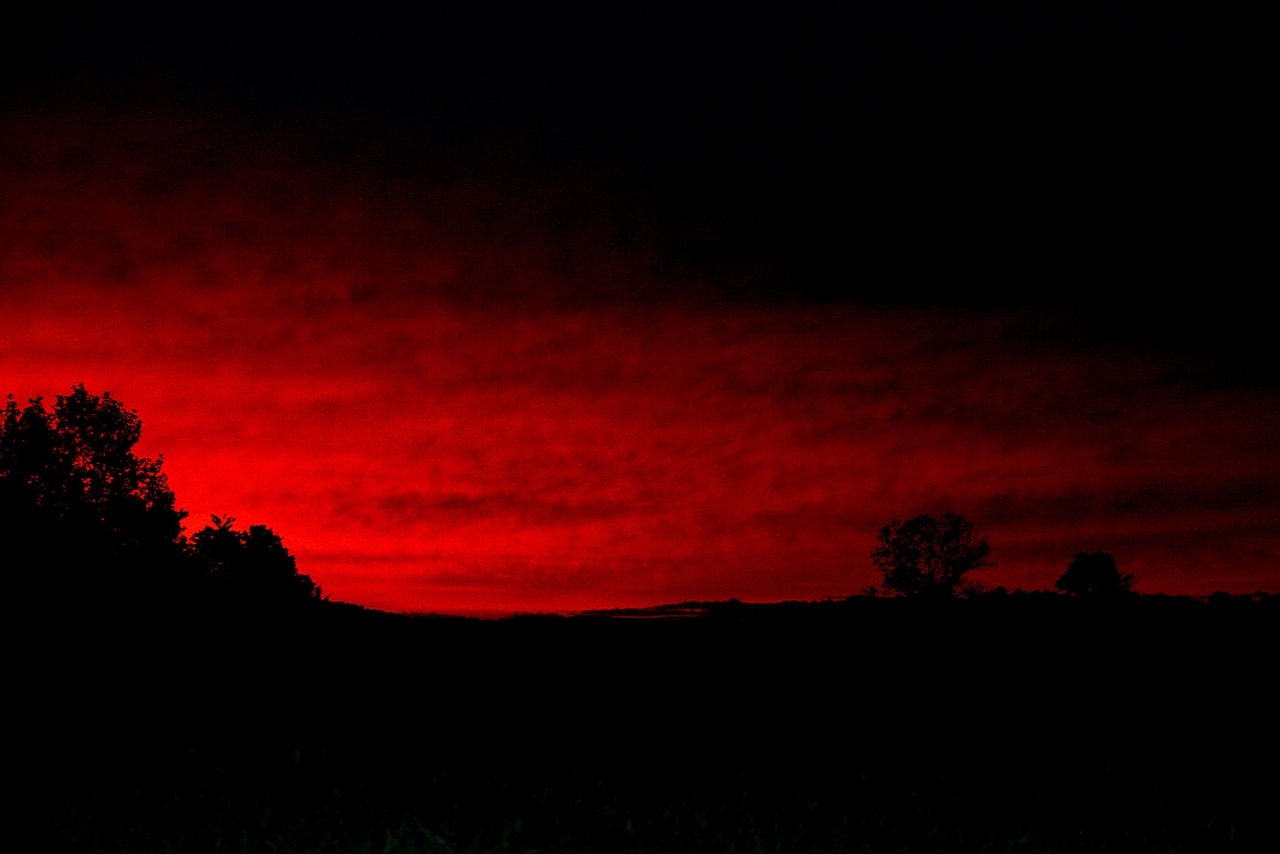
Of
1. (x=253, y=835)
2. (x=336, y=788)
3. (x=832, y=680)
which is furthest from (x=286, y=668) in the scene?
(x=832, y=680)

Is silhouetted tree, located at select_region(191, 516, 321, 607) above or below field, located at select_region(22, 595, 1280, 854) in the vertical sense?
above

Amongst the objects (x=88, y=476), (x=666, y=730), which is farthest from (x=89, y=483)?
(x=666, y=730)

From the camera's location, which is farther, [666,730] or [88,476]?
[88,476]

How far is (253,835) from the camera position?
22.0 ft

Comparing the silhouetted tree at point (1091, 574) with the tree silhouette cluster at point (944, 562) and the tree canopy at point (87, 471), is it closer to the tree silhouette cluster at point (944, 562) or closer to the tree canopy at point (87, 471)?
the tree silhouette cluster at point (944, 562)

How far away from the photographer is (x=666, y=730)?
9531 mm

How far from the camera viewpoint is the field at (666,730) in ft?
23.7

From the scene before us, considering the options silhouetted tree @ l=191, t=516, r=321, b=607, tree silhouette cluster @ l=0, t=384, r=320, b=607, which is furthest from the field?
silhouetted tree @ l=191, t=516, r=321, b=607

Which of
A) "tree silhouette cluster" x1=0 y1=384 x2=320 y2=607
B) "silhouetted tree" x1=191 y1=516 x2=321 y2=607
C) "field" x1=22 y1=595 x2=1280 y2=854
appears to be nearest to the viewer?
"field" x1=22 y1=595 x2=1280 y2=854

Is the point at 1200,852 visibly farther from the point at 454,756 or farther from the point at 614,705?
the point at 454,756

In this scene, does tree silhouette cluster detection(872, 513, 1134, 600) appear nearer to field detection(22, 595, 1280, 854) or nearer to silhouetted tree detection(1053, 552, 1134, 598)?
silhouetted tree detection(1053, 552, 1134, 598)

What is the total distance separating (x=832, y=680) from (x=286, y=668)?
5395 mm

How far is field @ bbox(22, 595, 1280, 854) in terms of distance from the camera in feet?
23.7

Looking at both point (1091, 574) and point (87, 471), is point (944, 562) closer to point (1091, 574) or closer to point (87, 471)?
point (1091, 574)
